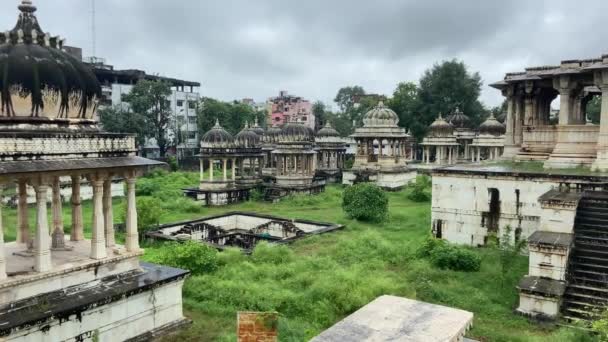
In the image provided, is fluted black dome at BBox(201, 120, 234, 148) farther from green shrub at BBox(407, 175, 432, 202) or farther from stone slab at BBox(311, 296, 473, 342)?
stone slab at BBox(311, 296, 473, 342)

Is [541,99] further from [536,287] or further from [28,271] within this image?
[28,271]

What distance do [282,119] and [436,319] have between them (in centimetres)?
9150

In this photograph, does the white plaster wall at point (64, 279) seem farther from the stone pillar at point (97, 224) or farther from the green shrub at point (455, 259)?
the green shrub at point (455, 259)

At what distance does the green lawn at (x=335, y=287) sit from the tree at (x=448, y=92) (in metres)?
45.8

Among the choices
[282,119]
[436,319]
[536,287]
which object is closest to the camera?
[436,319]

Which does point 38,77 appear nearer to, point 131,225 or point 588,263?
point 131,225

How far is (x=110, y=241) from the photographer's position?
12.4 m

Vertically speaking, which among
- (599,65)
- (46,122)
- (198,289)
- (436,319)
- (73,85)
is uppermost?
(599,65)

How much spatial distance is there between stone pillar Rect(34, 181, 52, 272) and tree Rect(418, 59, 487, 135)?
58180 millimetres

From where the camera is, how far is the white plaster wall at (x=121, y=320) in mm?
9562

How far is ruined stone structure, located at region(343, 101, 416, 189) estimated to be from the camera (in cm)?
4106

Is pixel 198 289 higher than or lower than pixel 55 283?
lower

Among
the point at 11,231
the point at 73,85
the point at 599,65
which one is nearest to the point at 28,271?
the point at 73,85

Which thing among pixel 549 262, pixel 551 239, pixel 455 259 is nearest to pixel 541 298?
pixel 549 262
